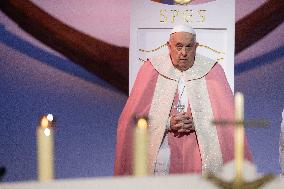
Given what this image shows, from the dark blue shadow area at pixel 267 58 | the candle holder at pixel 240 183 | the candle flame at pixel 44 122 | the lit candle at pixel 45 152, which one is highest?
the dark blue shadow area at pixel 267 58

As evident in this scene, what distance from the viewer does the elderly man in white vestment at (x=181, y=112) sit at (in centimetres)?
342

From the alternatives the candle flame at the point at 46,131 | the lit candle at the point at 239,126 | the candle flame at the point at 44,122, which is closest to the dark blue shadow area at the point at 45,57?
the candle flame at the point at 44,122

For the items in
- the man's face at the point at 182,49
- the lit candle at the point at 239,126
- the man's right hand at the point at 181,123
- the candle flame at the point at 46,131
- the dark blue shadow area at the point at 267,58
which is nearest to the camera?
the lit candle at the point at 239,126

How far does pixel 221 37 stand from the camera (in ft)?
15.6

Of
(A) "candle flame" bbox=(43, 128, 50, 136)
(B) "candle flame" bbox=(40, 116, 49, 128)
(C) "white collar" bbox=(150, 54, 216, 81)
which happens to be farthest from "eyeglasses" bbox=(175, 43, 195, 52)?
(A) "candle flame" bbox=(43, 128, 50, 136)

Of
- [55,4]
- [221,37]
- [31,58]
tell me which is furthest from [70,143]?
[221,37]

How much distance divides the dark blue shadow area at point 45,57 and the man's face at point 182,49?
1640 millimetres

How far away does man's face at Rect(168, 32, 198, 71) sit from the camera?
3.48 metres

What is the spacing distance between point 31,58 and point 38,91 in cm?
36

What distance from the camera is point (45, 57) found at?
4.98 m

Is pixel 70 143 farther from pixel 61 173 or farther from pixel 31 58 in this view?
pixel 31 58

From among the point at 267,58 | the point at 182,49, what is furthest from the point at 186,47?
the point at 267,58

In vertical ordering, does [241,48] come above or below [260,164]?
above

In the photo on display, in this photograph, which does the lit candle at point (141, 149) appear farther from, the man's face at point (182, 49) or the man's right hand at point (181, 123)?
the man's face at point (182, 49)
